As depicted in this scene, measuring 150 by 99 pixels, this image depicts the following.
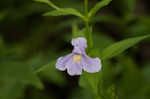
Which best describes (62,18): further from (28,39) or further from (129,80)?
(129,80)

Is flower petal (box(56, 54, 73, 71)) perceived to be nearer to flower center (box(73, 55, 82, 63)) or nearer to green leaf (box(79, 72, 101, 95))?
flower center (box(73, 55, 82, 63))

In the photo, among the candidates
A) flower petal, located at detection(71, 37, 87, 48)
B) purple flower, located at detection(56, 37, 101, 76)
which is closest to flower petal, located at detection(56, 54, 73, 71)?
purple flower, located at detection(56, 37, 101, 76)

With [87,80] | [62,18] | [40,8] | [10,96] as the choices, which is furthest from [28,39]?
[87,80]

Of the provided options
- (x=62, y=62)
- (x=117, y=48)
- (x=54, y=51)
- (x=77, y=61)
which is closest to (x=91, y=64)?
(x=77, y=61)

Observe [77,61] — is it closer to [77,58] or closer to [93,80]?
[77,58]

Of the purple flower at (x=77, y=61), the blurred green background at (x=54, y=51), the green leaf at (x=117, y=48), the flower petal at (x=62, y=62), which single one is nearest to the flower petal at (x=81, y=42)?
the purple flower at (x=77, y=61)

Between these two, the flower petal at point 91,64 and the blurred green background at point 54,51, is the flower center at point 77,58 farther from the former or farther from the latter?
the blurred green background at point 54,51
